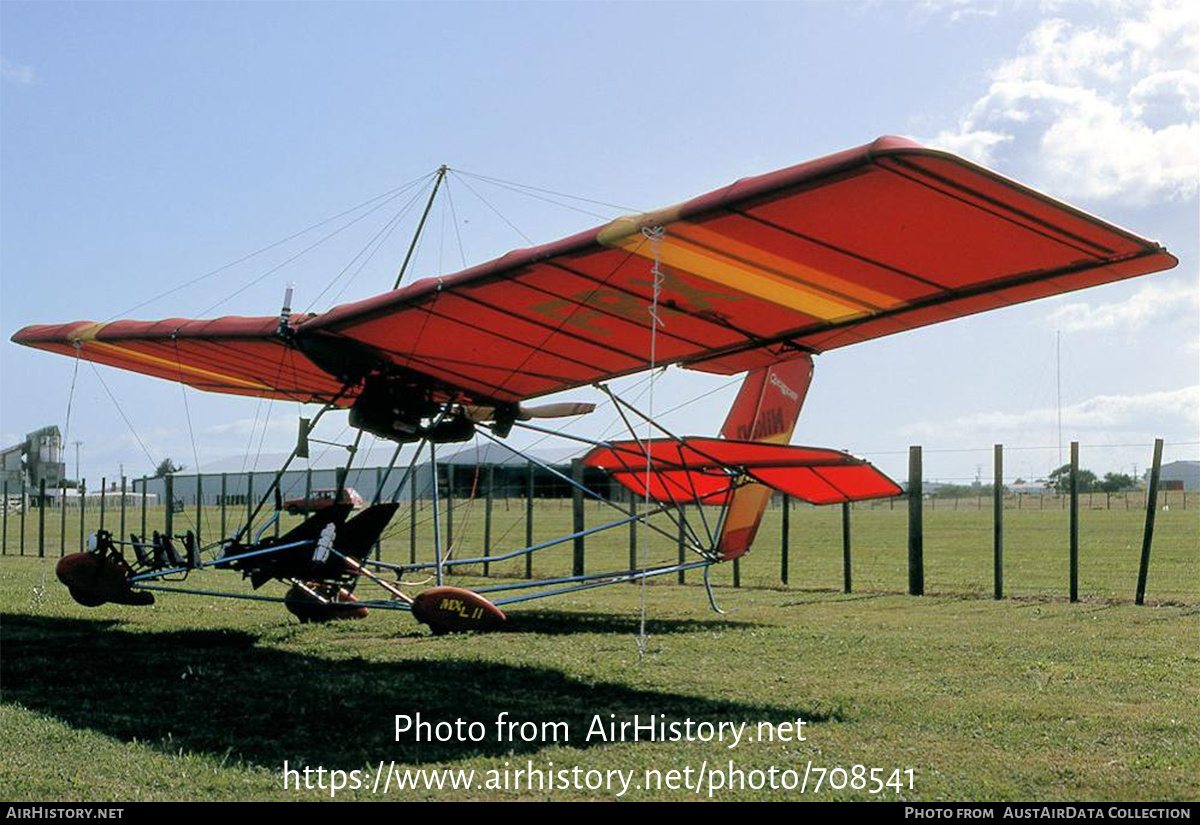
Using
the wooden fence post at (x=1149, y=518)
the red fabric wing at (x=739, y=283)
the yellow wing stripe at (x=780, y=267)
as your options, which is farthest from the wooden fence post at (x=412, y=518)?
the wooden fence post at (x=1149, y=518)

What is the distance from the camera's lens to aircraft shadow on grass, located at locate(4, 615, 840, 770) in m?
5.40

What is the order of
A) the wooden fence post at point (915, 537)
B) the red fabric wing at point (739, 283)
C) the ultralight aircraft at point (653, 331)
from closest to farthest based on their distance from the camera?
the red fabric wing at point (739, 283)
the ultralight aircraft at point (653, 331)
the wooden fence post at point (915, 537)

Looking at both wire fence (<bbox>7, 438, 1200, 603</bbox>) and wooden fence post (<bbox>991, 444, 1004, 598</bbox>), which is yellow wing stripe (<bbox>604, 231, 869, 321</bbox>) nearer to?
wire fence (<bbox>7, 438, 1200, 603</bbox>)

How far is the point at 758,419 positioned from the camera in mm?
11586

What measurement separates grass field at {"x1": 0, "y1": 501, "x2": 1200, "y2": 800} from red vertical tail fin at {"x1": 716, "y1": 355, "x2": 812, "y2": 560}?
0.90 m

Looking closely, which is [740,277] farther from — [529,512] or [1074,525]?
[529,512]

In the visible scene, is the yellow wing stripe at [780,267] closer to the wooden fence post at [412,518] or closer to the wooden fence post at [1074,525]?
the wooden fence post at [412,518]

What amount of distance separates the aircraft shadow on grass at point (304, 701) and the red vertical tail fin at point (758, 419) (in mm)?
4507

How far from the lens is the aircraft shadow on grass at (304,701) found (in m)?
5.40

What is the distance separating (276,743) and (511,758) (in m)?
1.20

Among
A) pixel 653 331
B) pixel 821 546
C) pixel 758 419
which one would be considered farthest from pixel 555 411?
pixel 821 546

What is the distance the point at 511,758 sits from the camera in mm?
5133
